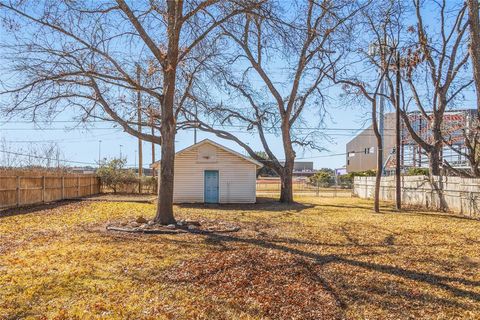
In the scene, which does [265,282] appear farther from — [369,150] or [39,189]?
[369,150]

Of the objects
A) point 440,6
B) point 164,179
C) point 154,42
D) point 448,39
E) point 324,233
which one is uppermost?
point 440,6

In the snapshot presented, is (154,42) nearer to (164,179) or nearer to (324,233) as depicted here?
(164,179)

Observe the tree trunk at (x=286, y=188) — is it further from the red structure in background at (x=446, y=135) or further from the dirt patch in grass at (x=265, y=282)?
the dirt patch in grass at (x=265, y=282)

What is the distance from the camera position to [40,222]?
34.7 feet

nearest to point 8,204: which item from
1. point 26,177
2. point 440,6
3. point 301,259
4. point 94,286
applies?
point 26,177

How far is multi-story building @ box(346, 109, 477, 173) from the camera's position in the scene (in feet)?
59.3

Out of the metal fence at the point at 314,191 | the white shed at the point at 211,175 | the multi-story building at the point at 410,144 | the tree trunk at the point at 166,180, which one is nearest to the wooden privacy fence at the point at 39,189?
the white shed at the point at 211,175

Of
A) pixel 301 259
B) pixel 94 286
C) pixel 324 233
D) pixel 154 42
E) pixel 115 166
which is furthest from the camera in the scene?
pixel 115 166

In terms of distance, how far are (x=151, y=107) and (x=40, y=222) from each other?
605 centimetres

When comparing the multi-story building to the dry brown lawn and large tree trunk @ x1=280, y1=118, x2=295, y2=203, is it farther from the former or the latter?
the dry brown lawn

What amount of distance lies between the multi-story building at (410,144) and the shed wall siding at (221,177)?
9153 mm

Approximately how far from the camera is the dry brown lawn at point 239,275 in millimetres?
3965

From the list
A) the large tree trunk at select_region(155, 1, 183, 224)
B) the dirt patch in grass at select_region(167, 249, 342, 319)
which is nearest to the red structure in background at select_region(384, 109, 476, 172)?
the large tree trunk at select_region(155, 1, 183, 224)

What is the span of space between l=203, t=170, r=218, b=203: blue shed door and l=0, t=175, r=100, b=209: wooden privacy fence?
7.01 metres
